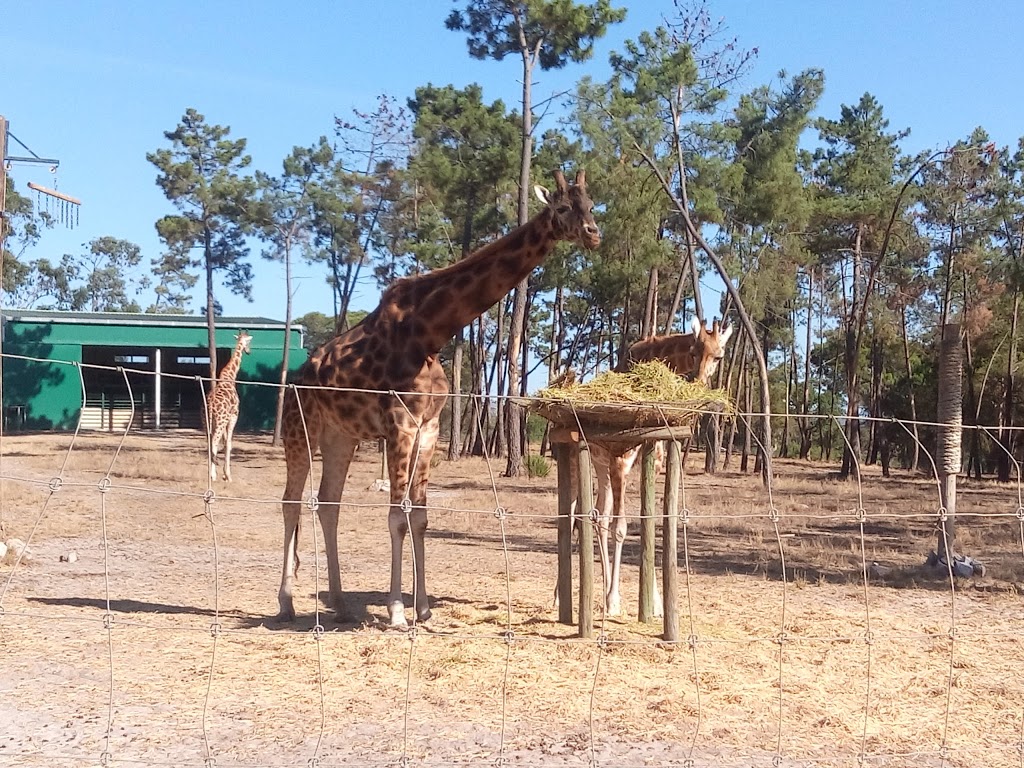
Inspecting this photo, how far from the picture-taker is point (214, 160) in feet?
121

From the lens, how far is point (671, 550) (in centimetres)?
733

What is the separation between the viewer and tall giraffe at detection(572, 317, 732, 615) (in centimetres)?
816

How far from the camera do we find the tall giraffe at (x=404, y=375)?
7523 millimetres

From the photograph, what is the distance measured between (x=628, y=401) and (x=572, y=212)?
142cm

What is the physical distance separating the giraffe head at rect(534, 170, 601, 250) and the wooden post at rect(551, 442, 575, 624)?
62.9 inches

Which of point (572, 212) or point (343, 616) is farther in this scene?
point (343, 616)

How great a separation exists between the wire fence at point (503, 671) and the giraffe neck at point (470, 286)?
3.49 ft

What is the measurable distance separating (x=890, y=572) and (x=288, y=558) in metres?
6.56

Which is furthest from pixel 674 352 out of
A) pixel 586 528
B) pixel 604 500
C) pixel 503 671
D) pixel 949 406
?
pixel 503 671

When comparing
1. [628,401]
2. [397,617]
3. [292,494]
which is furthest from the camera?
[292,494]

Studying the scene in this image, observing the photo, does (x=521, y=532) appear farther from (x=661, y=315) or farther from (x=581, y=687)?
(x=661, y=315)

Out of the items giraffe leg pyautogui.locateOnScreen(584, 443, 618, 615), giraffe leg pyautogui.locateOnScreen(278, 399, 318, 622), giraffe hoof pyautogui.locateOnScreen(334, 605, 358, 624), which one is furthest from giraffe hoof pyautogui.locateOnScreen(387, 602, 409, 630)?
giraffe leg pyautogui.locateOnScreen(584, 443, 618, 615)

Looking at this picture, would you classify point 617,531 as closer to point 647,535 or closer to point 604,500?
point 604,500

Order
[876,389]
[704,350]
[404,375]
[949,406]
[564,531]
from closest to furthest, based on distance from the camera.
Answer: [564,531], [404,375], [949,406], [704,350], [876,389]
